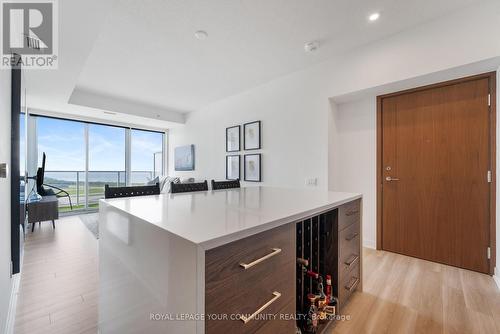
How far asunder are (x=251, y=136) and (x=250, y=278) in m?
3.17

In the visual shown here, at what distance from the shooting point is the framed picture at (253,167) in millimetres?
3686

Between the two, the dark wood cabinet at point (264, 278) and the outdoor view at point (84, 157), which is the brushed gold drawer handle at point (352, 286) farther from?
the outdoor view at point (84, 157)

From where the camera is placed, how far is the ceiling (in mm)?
1874

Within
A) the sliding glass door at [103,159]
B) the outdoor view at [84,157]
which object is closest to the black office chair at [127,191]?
the outdoor view at [84,157]

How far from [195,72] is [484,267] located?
4120 millimetres

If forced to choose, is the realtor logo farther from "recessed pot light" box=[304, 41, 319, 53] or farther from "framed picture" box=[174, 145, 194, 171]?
"framed picture" box=[174, 145, 194, 171]

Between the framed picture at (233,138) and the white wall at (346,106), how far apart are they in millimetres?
205

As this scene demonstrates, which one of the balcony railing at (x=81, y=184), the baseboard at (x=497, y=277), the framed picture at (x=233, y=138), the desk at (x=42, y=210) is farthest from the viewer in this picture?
the balcony railing at (x=81, y=184)

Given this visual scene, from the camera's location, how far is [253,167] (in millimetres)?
3771

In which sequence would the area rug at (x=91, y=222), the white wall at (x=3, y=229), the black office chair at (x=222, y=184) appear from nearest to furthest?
the white wall at (x=3, y=229) < the black office chair at (x=222, y=184) < the area rug at (x=91, y=222)

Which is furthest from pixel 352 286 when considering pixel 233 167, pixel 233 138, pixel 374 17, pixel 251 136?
pixel 233 138

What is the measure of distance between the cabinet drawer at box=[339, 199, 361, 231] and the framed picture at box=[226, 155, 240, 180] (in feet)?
8.28

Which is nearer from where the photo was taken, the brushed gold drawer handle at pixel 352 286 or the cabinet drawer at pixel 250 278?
the cabinet drawer at pixel 250 278

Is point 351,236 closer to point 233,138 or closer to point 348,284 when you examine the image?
point 348,284
